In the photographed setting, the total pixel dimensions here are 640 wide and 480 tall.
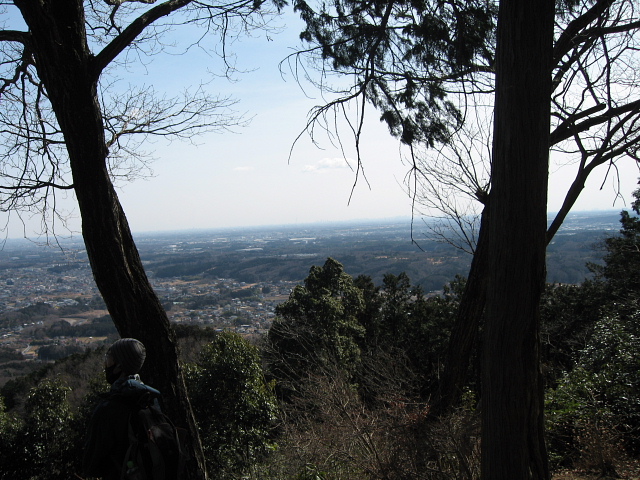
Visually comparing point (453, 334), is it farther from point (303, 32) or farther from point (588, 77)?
point (303, 32)

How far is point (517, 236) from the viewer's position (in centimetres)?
243

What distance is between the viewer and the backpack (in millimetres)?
1878

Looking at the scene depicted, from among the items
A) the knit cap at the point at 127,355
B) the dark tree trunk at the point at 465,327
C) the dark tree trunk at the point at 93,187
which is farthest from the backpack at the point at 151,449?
the dark tree trunk at the point at 465,327

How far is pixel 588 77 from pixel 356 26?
7.18 feet

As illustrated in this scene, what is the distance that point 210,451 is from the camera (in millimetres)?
9148

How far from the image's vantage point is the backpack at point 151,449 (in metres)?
1.88

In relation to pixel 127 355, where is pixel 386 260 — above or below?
below

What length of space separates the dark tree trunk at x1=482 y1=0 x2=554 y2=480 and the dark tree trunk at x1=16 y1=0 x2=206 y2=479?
6.78ft

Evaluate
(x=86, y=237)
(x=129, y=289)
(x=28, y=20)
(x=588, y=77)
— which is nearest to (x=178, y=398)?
(x=129, y=289)

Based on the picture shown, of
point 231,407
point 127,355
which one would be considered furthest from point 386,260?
point 127,355

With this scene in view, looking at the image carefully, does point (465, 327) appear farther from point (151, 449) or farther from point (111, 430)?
point (111, 430)

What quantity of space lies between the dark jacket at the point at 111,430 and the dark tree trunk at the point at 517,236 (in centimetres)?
186

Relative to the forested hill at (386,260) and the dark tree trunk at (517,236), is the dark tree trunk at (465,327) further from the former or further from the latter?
the forested hill at (386,260)

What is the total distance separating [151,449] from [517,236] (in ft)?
6.81
